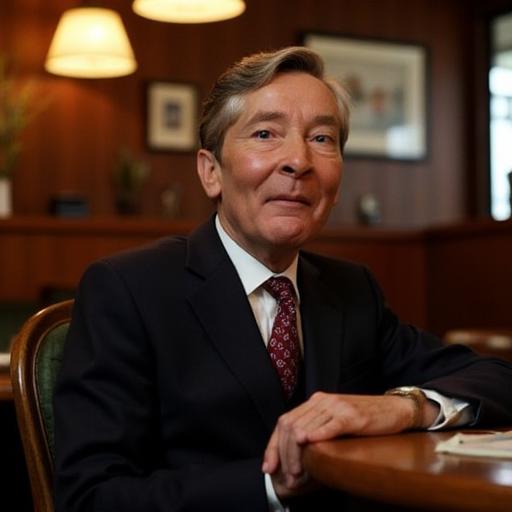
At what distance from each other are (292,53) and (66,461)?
2.67 feet

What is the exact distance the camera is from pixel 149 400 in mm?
1793

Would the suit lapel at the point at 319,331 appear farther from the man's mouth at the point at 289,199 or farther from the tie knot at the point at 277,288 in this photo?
the man's mouth at the point at 289,199

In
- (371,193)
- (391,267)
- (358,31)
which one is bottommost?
(391,267)

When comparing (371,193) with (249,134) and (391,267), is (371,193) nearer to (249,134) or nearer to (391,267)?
(391,267)

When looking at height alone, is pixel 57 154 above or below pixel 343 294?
above

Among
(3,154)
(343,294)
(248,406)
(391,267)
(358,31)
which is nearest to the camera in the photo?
(248,406)

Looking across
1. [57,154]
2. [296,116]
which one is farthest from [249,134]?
[57,154]

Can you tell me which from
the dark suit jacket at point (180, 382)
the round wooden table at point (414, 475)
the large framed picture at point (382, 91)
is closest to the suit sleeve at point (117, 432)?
the dark suit jacket at point (180, 382)

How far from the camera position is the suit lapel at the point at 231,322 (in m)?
1.86

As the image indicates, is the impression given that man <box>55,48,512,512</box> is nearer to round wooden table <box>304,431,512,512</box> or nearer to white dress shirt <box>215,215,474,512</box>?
white dress shirt <box>215,215,474,512</box>

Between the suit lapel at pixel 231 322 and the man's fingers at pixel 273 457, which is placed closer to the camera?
the man's fingers at pixel 273 457

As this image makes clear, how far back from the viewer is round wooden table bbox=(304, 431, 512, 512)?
1.23 m

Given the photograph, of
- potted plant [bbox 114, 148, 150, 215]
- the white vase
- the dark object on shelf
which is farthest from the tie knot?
potted plant [bbox 114, 148, 150, 215]

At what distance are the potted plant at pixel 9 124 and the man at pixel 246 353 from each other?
4388mm
